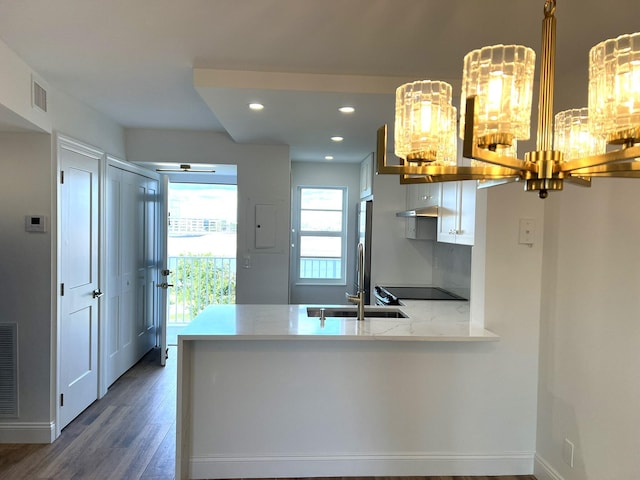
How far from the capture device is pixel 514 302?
96.0 inches

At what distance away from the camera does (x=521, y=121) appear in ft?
3.25

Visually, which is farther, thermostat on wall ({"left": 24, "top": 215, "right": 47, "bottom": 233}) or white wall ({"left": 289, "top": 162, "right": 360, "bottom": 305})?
white wall ({"left": 289, "top": 162, "right": 360, "bottom": 305})

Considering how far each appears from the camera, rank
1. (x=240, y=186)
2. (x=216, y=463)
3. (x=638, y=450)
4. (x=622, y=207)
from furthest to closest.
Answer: (x=240, y=186) → (x=216, y=463) → (x=622, y=207) → (x=638, y=450)

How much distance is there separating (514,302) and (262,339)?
153cm

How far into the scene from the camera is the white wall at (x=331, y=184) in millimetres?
5543

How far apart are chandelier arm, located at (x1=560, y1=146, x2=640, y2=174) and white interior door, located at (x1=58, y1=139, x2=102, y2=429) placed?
120 inches

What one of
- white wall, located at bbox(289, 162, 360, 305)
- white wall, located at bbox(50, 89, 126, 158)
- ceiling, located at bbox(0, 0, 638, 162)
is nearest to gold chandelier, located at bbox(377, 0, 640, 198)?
ceiling, located at bbox(0, 0, 638, 162)

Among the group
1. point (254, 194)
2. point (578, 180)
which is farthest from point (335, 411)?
point (254, 194)

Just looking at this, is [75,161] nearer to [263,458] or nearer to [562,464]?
[263,458]

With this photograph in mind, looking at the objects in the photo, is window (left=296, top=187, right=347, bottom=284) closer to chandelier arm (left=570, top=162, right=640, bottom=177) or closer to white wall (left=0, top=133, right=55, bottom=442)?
white wall (left=0, top=133, right=55, bottom=442)

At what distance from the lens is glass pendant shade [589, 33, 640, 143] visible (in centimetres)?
86

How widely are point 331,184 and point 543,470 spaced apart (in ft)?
13.2

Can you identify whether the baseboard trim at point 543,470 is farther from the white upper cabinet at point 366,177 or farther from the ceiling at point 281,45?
the white upper cabinet at point 366,177

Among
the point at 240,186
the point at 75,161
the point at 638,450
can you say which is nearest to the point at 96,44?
the point at 75,161
